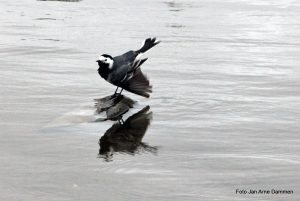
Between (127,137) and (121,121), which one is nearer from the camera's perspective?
(127,137)

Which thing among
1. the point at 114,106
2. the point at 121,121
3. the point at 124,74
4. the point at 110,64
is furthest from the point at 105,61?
the point at 121,121

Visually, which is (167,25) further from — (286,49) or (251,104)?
(251,104)

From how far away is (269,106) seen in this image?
8.34 meters

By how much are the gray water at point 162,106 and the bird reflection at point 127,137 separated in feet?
0.31

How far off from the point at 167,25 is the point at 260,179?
10.1 m

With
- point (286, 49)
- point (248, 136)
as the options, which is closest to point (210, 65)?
point (286, 49)

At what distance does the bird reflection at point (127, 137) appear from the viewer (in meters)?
6.29

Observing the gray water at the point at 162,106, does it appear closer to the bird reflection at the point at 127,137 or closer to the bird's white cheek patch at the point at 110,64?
the bird reflection at the point at 127,137

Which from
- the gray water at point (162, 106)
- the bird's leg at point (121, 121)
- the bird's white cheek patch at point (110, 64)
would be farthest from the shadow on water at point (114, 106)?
the bird's white cheek patch at point (110, 64)

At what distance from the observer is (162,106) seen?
8.37 m

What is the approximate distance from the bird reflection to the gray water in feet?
0.31

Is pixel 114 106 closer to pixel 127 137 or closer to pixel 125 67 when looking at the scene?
pixel 125 67

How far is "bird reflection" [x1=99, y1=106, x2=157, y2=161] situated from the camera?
→ 6.29 m

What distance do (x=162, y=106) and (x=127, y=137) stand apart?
1589 millimetres
